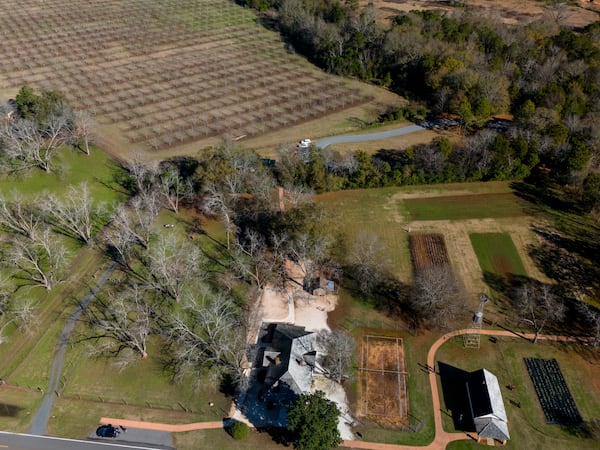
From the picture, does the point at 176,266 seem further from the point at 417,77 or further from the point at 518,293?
the point at 417,77

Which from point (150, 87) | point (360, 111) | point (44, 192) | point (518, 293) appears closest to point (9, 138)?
point (44, 192)

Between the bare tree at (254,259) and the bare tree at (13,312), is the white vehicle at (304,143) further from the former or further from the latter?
the bare tree at (13,312)

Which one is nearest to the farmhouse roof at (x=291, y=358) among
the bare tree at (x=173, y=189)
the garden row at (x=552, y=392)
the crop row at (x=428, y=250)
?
the crop row at (x=428, y=250)

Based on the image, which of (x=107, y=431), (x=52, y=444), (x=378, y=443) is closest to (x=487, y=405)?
(x=378, y=443)

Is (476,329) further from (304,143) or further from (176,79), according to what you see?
(176,79)

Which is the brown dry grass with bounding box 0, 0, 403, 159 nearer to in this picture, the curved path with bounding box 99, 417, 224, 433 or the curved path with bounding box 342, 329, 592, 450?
the curved path with bounding box 99, 417, 224, 433
